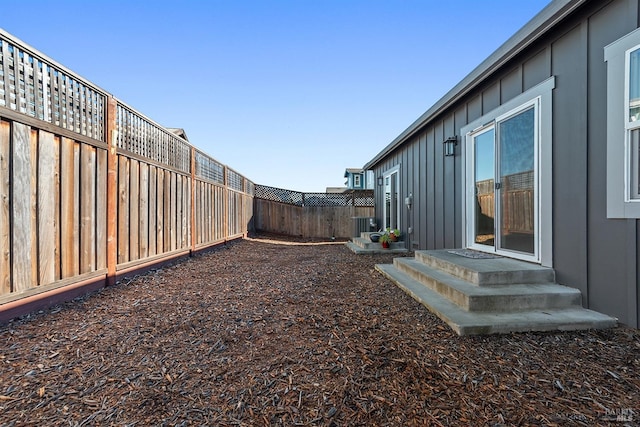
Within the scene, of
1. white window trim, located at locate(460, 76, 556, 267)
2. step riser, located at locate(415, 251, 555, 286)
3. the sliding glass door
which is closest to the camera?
step riser, located at locate(415, 251, 555, 286)

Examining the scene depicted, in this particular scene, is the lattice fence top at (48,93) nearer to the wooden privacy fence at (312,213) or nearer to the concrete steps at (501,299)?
the concrete steps at (501,299)

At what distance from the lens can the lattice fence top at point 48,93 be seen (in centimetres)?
216

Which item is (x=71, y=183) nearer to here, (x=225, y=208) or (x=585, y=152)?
(x=585, y=152)

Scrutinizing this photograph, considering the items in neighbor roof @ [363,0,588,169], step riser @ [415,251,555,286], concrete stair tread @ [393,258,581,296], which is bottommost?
concrete stair tread @ [393,258,581,296]

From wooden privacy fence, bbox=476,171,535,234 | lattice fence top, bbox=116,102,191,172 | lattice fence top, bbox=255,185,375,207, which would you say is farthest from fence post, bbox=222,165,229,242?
wooden privacy fence, bbox=476,171,535,234

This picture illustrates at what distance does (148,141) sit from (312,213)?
778 cm

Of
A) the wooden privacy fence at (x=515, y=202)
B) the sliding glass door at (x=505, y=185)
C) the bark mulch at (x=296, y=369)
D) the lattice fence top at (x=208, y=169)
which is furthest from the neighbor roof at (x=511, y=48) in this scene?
the lattice fence top at (x=208, y=169)

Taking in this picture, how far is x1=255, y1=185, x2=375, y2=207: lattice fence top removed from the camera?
11.5m

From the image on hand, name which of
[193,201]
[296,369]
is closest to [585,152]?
[296,369]

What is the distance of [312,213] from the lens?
453 inches

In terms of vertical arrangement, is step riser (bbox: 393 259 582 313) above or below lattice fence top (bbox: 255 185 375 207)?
below

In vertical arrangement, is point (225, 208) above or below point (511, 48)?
below

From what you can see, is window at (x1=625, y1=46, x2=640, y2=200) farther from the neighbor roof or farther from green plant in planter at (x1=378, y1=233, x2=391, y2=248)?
green plant in planter at (x1=378, y1=233, x2=391, y2=248)

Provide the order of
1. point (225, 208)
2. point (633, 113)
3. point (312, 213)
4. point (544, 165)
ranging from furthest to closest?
point (312, 213) → point (225, 208) → point (544, 165) → point (633, 113)
